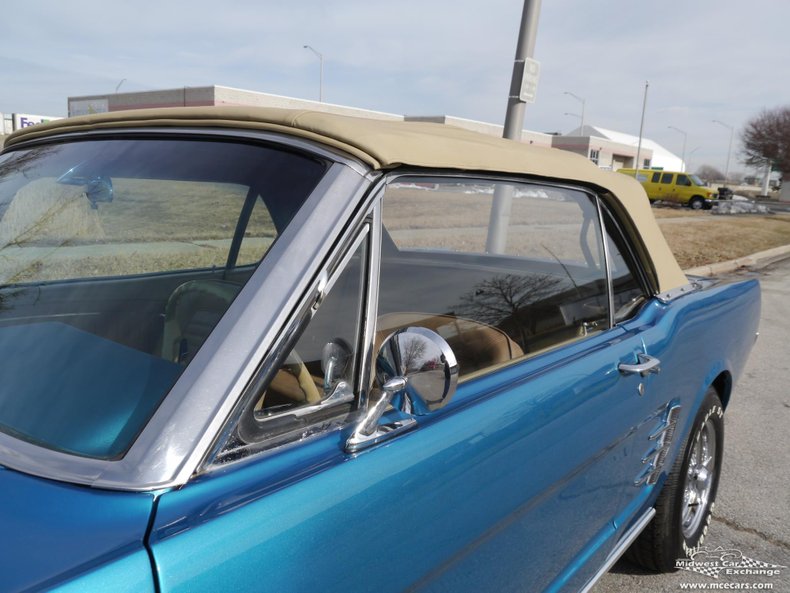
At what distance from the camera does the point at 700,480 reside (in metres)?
3.09

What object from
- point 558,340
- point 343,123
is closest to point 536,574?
point 558,340

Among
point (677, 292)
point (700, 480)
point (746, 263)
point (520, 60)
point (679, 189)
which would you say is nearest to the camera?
point (677, 292)

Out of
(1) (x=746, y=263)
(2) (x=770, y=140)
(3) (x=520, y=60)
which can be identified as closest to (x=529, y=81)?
(3) (x=520, y=60)

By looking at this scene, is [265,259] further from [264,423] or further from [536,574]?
[536,574]

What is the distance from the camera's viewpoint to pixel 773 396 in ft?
17.1

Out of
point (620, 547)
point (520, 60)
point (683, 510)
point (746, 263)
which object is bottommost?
point (683, 510)

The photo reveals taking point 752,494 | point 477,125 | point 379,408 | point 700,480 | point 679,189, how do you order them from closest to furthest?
point 379,408
point 700,480
point 752,494
point 679,189
point 477,125

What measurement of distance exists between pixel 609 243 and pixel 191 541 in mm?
1985

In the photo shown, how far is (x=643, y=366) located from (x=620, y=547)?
63 centimetres

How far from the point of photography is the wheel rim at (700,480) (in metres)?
3.01

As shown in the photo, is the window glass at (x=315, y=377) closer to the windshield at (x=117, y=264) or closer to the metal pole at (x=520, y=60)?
the windshield at (x=117, y=264)

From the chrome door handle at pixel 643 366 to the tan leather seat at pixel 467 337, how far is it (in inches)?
13.5

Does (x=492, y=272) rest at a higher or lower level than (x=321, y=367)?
higher

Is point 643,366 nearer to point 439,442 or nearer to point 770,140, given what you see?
point 439,442
